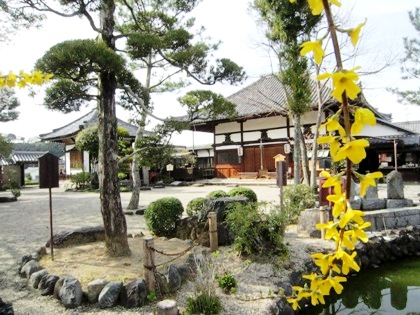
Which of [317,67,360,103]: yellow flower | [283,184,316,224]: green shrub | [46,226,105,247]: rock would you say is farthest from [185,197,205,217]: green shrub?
[317,67,360,103]: yellow flower

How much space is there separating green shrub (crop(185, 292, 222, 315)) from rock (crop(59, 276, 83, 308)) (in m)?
1.48

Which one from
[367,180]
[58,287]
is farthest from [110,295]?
[367,180]

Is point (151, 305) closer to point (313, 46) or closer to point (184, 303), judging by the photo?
point (184, 303)

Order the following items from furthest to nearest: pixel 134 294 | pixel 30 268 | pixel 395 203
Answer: pixel 395 203 → pixel 30 268 → pixel 134 294

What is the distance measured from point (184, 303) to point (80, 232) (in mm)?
3655

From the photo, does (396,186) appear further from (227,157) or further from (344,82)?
(227,157)

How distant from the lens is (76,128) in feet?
86.4

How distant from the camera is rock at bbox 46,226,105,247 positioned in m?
7.05

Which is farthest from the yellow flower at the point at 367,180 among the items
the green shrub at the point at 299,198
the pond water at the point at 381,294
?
the green shrub at the point at 299,198

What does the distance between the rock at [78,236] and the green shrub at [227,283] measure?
11.7ft

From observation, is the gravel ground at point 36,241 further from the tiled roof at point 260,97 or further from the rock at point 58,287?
the tiled roof at point 260,97

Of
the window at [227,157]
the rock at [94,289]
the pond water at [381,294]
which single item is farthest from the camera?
the window at [227,157]

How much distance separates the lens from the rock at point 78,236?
705 centimetres

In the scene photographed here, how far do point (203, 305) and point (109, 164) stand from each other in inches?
123
